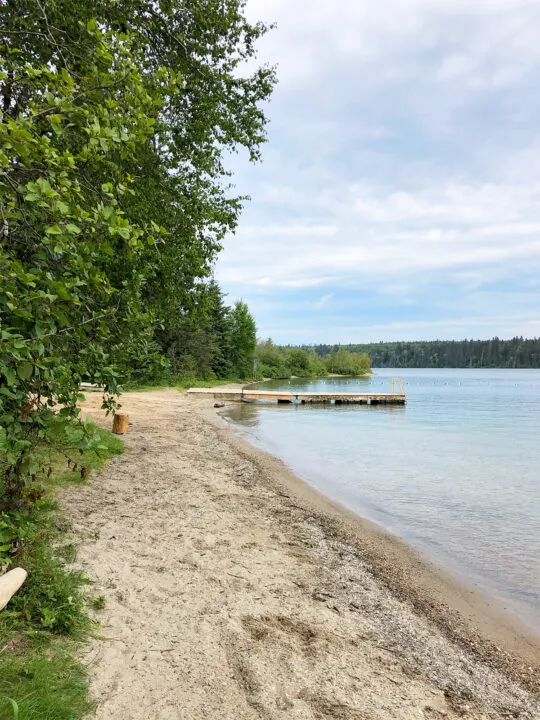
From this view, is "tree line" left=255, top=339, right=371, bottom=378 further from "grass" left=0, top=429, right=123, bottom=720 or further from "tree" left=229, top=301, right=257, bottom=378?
"grass" left=0, top=429, right=123, bottom=720

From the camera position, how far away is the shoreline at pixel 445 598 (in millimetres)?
5230

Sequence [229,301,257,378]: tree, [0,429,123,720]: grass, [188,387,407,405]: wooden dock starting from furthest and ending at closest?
[229,301,257,378]: tree → [188,387,407,405]: wooden dock → [0,429,123,720]: grass

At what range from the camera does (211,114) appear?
35.1 feet

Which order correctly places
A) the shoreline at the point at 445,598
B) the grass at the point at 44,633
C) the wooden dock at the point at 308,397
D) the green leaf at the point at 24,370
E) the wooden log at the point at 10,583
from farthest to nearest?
the wooden dock at the point at 308,397, the shoreline at the point at 445,598, the wooden log at the point at 10,583, the grass at the point at 44,633, the green leaf at the point at 24,370

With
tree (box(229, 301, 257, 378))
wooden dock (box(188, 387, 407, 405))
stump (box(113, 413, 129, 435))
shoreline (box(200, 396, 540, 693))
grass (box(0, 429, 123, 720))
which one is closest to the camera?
grass (box(0, 429, 123, 720))

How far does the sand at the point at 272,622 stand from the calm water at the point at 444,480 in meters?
1.03

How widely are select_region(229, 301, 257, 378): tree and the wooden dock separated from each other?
21482 millimetres

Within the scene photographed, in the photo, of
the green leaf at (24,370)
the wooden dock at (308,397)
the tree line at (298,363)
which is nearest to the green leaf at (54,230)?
the green leaf at (24,370)

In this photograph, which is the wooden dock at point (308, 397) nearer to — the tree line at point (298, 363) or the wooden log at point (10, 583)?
the tree line at point (298, 363)

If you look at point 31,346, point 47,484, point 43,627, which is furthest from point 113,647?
point 47,484

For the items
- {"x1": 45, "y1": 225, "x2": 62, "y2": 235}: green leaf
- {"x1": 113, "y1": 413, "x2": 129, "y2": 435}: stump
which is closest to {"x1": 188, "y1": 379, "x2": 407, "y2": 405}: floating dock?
{"x1": 113, "y1": 413, "x2": 129, "y2": 435}: stump

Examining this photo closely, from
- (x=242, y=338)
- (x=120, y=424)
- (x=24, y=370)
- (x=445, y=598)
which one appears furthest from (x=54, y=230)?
(x=242, y=338)

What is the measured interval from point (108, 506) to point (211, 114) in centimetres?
853

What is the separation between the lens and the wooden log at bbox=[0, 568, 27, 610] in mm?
3535
